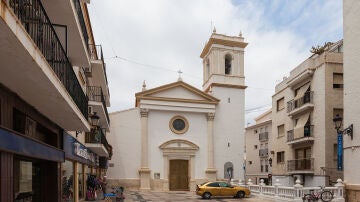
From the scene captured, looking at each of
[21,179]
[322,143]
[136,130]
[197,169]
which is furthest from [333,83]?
[21,179]

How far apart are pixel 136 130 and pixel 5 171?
29.1m

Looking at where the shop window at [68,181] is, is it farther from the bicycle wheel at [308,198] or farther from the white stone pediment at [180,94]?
the white stone pediment at [180,94]

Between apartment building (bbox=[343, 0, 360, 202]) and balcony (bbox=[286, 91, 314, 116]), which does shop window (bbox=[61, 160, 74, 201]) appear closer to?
apartment building (bbox=[343, 0, 360, 202])

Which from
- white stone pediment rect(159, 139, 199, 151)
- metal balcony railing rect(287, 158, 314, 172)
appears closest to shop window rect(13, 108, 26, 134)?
metal balcony railing rect(287, 158, 314, 172)

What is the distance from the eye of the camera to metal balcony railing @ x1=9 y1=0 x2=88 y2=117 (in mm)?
6117

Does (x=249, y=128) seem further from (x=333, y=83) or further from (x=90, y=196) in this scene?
(x=90, y=196)

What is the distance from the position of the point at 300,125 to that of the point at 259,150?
59.2ft

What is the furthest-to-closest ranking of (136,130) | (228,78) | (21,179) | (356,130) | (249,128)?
(249,128) → (228,78) → (136,130) → (356,130) → (21,179)

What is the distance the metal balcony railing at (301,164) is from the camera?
27.6m

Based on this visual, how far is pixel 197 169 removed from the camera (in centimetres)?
3609

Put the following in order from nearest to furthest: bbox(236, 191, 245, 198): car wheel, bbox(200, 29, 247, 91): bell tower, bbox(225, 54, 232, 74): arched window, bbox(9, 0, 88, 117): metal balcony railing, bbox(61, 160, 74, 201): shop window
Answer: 1. bbox(9, 0, 88, 117): metal balcony railing
2. bbox(61, 160, 74, 201): shop window
3. bbox(236, 191, 245, 198): car wheel
4. bbox(200, 29, 247, 91): bell tower
5. bbox(225, 54, 232, 74): arched window

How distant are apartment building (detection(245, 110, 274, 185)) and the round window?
Answer: 40.2 ft

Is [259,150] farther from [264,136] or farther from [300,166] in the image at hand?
[300,166]

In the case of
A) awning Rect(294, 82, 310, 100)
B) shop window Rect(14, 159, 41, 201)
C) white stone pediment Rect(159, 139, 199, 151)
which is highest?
awning Rect(294, 82, 310, 100)
